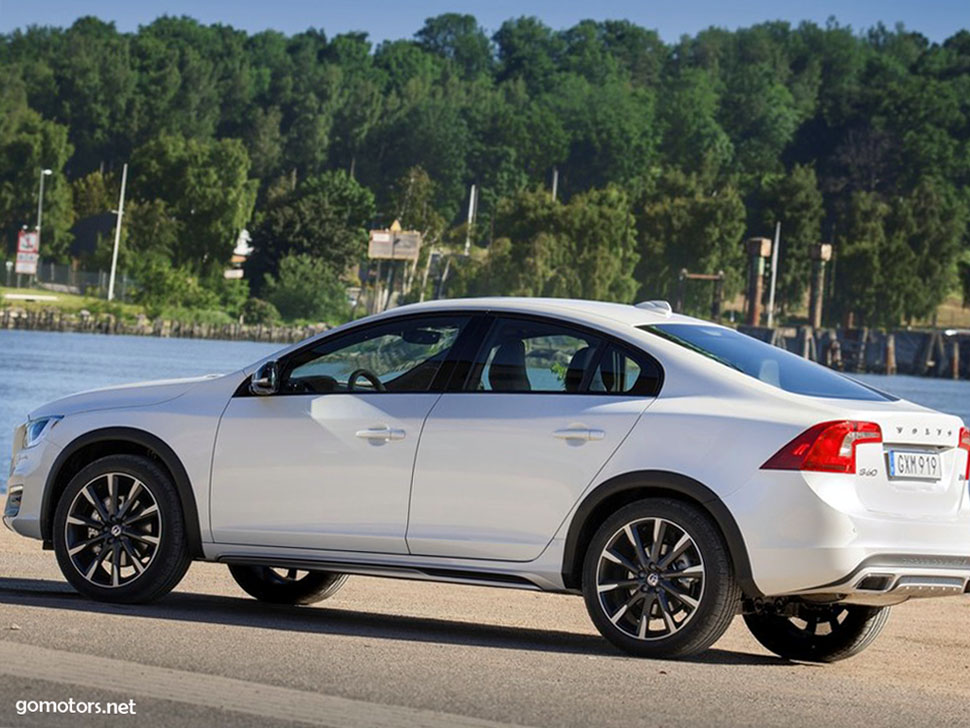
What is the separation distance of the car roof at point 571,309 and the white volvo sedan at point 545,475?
0.02 meters

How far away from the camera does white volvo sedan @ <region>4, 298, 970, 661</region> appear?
8.48 metres

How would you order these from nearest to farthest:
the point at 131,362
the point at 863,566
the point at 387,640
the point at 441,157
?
1. the point at 863,566
2. the point at 387,640
3. the point at 131,362
4. the point at 441,157

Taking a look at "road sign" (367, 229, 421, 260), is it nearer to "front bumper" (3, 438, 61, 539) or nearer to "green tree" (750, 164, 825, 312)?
"green tree" (750, 164, 825, 312)

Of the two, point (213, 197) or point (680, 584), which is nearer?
point (680, 584)

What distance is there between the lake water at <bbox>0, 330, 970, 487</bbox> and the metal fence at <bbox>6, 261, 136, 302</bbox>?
13.1 metres

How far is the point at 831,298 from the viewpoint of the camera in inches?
6905

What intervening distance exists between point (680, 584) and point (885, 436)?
1054mm

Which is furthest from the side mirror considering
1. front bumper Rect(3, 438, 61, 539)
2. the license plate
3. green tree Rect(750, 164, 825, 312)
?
green tree Rect(750, 164, 825, 312)

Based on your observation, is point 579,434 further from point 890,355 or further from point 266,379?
point 890,355

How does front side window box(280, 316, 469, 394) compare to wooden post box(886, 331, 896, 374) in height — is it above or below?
above

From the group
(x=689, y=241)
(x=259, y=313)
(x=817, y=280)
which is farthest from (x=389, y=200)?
(x=259, y=313)

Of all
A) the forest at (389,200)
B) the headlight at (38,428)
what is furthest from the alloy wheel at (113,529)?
the forest at (389,200)

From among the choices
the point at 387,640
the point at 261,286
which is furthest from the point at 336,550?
the point at 261,286

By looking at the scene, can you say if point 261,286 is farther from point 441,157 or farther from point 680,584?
point 680,584
